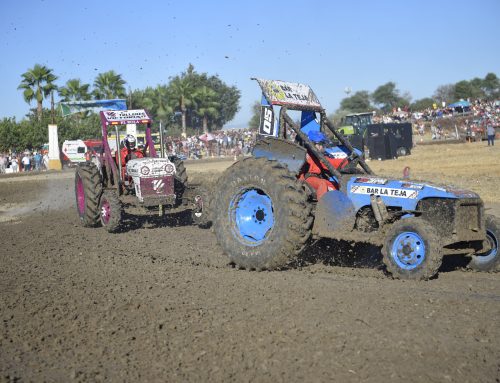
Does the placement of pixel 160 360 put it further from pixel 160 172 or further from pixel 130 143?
pixel 130 143

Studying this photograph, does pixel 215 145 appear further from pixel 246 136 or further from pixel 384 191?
pixel 384 191

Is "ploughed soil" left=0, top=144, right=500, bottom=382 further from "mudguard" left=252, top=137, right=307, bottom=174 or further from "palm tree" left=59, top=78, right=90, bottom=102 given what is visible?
"palm tree" left=59, top=78, right=90, bottom=102

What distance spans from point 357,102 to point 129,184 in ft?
240

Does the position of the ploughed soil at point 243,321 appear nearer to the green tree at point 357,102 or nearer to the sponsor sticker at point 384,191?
the sponsor sticker at point 384,191

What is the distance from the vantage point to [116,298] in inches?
234

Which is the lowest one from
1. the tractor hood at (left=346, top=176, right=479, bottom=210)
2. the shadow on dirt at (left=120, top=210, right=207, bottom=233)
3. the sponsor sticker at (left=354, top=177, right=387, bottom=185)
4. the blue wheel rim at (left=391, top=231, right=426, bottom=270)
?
the shadow on dirt at (left=120, top=210, right=207, bottom=233)

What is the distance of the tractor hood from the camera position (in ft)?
21.1

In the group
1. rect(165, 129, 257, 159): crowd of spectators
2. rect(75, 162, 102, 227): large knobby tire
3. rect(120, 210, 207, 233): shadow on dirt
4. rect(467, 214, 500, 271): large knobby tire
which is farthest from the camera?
rect(165, 129, 257, 159): crowd of spectators

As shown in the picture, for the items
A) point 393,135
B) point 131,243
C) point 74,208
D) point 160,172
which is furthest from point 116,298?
point 393,135

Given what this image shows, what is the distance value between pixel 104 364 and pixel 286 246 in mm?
2977

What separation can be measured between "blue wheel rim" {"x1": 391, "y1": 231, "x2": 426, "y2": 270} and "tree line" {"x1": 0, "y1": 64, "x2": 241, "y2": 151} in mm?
37845

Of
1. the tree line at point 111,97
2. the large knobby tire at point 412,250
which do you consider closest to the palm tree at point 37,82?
the tree line at point 111,97

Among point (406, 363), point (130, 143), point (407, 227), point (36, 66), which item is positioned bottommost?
point (406, 363)

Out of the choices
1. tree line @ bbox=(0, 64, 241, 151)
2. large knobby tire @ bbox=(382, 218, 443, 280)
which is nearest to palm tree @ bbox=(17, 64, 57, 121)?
tree line @ bbox=(0, 64, 241, 151)
